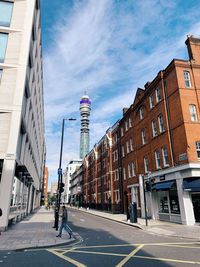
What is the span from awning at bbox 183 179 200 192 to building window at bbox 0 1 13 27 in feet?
67.8

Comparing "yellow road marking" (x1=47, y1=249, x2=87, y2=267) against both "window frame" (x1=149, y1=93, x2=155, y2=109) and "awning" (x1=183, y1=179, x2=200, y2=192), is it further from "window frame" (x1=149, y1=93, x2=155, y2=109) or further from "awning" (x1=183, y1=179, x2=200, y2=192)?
"window frame" (x1=149, y1=93, x2=155, y2=109)

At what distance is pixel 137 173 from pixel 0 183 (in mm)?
17275

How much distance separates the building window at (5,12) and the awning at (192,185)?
2067 cm

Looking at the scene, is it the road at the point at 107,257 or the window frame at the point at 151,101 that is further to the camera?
the window frame at the point at 151,101

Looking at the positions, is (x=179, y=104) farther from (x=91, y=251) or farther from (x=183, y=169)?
(x=91, y=251)

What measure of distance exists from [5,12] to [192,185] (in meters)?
22.0

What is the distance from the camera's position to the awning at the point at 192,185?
50.3 ft

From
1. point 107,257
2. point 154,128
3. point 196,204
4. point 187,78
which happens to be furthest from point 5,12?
point 196,204

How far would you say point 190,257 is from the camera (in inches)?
277

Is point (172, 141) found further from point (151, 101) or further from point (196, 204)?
point (151, 101)

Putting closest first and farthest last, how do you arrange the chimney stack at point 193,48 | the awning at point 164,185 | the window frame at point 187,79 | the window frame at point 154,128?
the awning at point 164,185 < the window frame at point 187,79 < the chimney stack at point 193,48 < the window frame at point 154,128

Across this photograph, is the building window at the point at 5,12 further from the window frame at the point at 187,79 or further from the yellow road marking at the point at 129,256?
the yellow road marking at the point at 129,256

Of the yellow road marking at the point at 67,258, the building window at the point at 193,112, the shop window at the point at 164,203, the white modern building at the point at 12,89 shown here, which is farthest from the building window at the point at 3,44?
the shop window at the point at 164,203

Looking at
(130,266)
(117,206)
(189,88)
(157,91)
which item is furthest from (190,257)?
(117,206)
